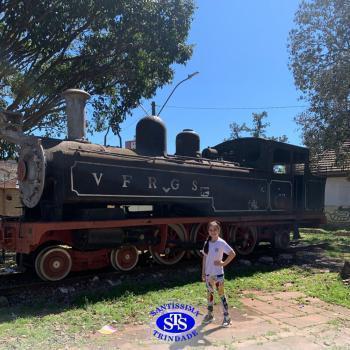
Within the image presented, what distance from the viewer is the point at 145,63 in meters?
12.3

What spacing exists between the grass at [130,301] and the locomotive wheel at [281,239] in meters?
2.47

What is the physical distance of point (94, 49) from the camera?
492 inches

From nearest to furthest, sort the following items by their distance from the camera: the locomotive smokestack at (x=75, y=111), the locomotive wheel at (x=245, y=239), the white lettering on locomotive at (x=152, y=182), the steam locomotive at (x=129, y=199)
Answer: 1. the steam locomotive at (x=129, y=199)
2. the locomotive smokestack at (x=75, y=111)
3. the white lettering on locomotive at (x=152, y=182)
4. the locomotive wheel at (x=245, y=239)

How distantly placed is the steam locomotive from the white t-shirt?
2.60 meters

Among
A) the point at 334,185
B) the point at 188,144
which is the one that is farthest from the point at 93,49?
the point at 334,185

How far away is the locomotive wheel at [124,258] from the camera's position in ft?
27.2

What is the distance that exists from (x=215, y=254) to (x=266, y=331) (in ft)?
3.58

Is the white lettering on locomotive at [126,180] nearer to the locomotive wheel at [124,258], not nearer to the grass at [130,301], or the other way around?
the locomotive wheel at [124,258]

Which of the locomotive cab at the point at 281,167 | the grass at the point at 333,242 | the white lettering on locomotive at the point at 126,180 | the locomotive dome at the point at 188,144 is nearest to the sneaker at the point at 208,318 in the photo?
the white lettering on locomotive at the point at 126,180

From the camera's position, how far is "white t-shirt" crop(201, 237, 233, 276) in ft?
18.7

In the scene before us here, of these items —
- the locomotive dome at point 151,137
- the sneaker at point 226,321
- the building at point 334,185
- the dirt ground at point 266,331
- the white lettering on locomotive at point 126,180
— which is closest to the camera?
the dirt ground at point 266,331

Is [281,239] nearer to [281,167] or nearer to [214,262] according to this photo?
[281,167]

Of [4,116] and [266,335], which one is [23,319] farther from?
[4,116]

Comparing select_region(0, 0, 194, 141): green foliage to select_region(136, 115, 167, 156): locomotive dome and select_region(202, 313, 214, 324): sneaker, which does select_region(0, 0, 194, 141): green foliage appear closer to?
select_region(136, 115, 167, 156): locomotive dome
